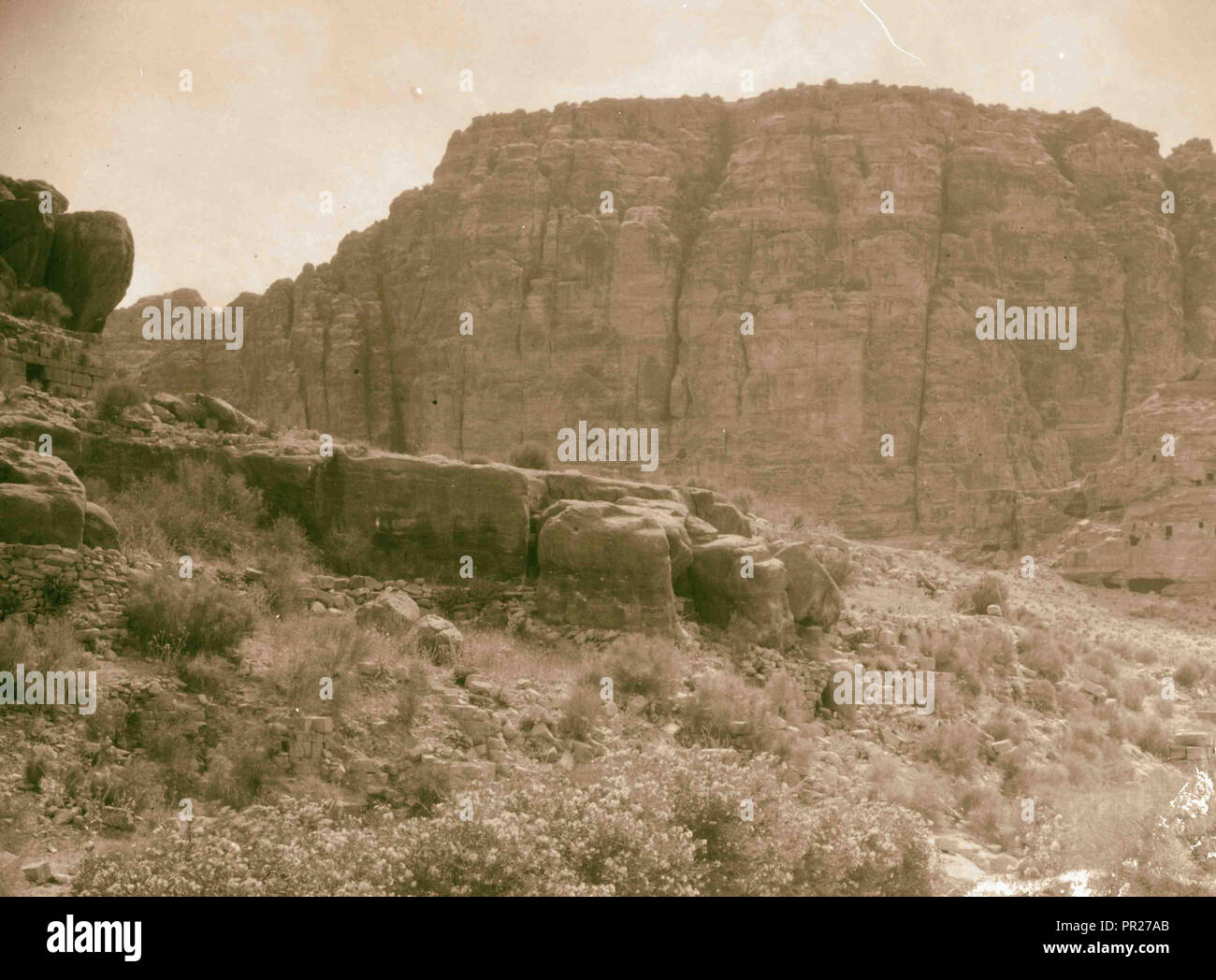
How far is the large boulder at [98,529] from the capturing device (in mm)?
12039

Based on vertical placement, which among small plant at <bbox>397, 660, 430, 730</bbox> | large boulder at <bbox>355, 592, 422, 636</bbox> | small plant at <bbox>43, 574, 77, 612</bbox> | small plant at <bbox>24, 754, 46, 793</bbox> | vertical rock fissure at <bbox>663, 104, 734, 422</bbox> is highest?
vertical rock fissure at <bbox>663, 104, 734, 422</bbox>

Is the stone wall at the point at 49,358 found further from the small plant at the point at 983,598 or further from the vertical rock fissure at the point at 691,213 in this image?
the vertical rock fissure at the point at 691,213

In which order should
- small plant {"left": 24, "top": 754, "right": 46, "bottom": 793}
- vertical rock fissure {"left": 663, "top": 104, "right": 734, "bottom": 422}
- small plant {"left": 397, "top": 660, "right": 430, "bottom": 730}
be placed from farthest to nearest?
vertical rock fissure {"left": 663, "top": 104, "right": 734, "bottom": 422}
small plant {"left": 397, "top": 660, "right": 430, "bottom": 730}
small plant {"left": 24, "top": 754, "right": 46, "bottom": 793}

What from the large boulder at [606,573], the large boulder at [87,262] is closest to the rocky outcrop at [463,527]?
the large boulder at [606,573]

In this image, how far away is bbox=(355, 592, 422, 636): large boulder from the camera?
1302cm

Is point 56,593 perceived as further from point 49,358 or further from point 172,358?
point 172,358

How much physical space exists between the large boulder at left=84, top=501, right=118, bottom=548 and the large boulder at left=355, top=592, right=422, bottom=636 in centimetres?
264

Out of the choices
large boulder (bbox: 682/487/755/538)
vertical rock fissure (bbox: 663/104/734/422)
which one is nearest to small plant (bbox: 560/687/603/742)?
large boulder (bbox: 682/487/755/538)

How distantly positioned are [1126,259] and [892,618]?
126 ft

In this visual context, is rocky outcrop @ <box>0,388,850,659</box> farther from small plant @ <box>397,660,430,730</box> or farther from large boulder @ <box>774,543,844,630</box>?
small plant @ <box>397,660,430,730</box>

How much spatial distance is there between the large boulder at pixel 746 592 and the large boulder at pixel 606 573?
2.85ft

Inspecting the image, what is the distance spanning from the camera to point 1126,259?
5106cm

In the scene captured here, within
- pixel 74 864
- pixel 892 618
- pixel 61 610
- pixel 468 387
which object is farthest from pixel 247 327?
pixel 74 864
